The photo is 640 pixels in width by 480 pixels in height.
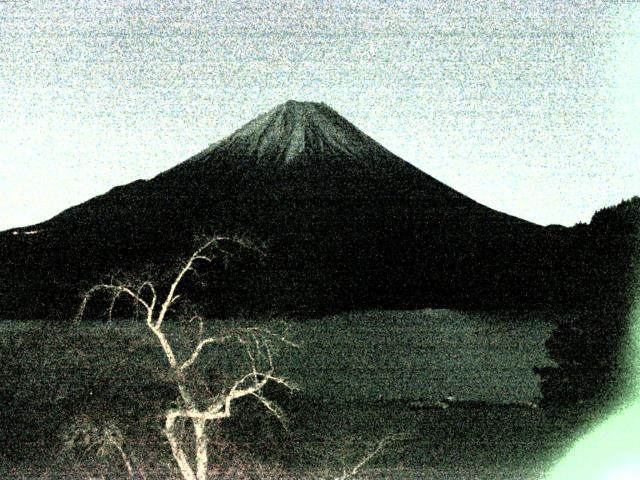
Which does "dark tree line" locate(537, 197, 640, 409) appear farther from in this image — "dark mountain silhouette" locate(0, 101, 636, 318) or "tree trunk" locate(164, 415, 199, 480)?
"dark mountain silhouette" locate(0, 101, 636, 318)

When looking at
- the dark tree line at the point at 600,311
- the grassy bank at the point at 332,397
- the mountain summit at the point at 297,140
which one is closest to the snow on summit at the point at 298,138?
the mountain summit at the point at 297,140

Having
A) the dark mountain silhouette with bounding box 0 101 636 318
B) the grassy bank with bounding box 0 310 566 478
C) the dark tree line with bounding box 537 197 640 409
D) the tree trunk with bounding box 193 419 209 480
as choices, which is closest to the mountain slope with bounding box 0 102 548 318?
the dark mountain silhouette with bounding box 0 101 636 318

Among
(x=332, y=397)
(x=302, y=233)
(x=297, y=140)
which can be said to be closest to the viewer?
(x=332, y=397)

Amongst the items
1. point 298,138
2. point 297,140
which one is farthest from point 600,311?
point 298,138

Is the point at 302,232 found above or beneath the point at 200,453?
above

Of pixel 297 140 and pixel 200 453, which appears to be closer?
pixel 200 453

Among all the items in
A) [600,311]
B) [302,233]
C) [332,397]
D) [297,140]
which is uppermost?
[297,140]

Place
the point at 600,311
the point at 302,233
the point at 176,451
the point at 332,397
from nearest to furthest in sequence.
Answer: the point at 176,451 < the point at 600,311 < the point at 332,397 < the point at 302,233

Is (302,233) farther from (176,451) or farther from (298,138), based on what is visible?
(176,451)
